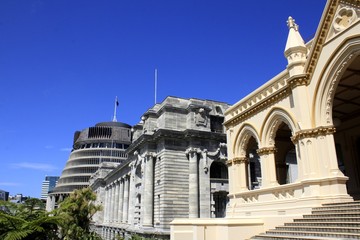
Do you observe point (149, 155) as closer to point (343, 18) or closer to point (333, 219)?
point (343, 18)

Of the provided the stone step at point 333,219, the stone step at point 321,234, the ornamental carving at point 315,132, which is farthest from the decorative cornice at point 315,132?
the stone step at point 321,234

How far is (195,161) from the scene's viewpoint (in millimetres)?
32844

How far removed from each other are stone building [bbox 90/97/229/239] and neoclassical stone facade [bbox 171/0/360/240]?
1323 cm

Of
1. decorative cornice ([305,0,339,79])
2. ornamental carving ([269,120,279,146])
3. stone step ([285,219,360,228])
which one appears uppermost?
decorative cornice ([305,0,339,79])

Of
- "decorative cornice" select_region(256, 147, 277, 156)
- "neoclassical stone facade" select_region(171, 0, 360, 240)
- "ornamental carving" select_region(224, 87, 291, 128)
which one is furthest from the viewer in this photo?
"decorative cornice" select_region(256, 147, 277, 156)

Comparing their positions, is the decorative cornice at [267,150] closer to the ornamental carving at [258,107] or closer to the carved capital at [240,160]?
the ornamental carving at [258,107]

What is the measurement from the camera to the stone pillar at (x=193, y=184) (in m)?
31.3

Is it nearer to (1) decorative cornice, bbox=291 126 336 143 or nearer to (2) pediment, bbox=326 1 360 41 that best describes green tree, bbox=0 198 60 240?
(1) decorative cornice, bbox=291 126 336 143

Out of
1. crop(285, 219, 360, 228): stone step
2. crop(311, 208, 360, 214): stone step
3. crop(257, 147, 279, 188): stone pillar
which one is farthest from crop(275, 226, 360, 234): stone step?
crop(257, 147, 279, 188): stone pillar

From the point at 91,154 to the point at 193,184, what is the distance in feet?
250

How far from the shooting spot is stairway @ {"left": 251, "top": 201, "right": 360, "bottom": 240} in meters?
9.49

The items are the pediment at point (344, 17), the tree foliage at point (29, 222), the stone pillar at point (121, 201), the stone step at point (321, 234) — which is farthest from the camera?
the stone pillar at point (121, 201)

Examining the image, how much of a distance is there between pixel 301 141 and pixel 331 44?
4.46 m

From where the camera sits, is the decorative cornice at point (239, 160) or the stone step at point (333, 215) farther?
the decorative cornice at point (239, 160)
